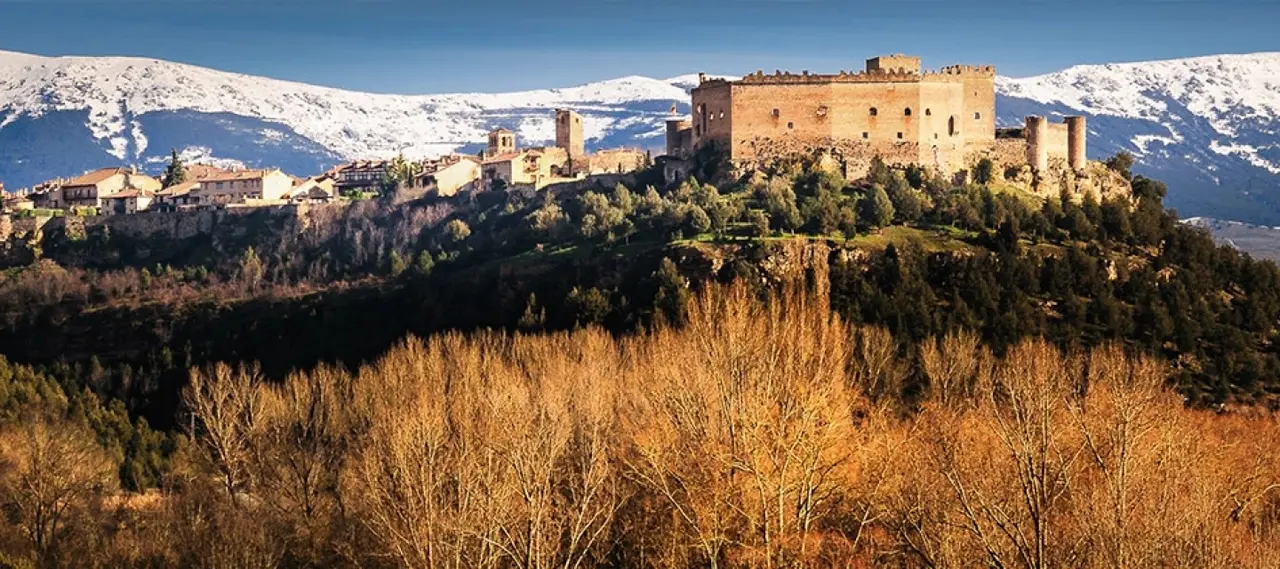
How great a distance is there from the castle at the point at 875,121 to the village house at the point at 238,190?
4185cm

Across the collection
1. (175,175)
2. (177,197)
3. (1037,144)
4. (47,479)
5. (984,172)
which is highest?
(1037,144)

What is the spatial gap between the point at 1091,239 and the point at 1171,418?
37051 millimetres

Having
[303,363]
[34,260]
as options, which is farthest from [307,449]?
[34,260]

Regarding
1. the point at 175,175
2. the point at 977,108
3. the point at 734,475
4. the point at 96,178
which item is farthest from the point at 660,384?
the point at 175,175

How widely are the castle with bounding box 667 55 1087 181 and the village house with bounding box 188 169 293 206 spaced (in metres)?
41.8

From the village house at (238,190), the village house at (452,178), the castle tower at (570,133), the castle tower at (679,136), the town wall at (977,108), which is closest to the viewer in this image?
the town wall at (977,108)

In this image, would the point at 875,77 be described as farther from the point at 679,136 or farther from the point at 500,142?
the point at 500,142

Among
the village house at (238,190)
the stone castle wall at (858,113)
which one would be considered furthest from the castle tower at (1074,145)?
the village house at (238,190)

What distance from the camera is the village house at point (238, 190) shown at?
379ft

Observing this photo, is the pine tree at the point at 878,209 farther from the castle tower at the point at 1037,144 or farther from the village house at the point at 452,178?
the village house at the point at 452,178

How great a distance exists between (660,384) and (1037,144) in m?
→ 50.2

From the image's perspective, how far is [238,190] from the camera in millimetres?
116562

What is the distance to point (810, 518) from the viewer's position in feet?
119

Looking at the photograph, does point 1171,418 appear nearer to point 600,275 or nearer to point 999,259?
point 999,259
